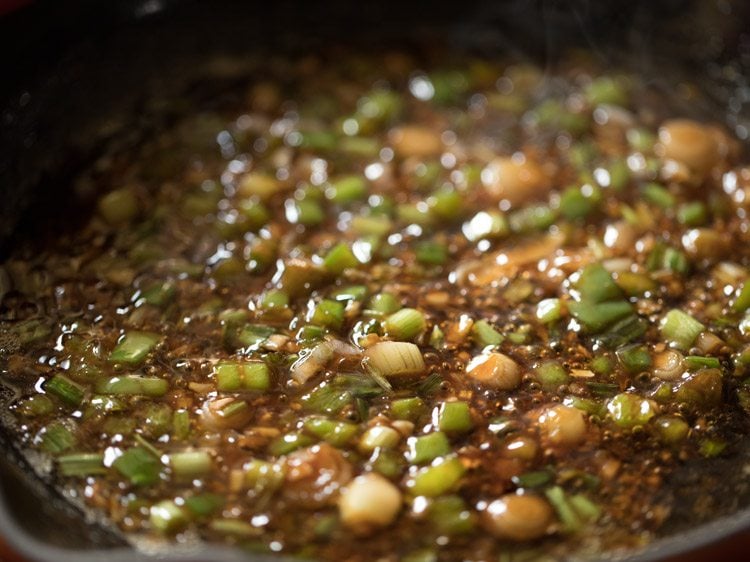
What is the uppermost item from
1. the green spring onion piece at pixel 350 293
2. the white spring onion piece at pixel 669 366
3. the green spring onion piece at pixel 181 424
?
the green spring onion piece at pixel 181 424

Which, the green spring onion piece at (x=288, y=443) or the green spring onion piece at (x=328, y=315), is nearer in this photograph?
the green spring onion piece at (x=288, y=443)

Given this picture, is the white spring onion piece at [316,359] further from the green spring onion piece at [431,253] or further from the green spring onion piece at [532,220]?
the green spring onion piece at [532,220]

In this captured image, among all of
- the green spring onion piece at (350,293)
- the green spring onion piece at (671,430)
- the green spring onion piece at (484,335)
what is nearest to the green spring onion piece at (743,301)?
the green spring onion piece at (671,430)

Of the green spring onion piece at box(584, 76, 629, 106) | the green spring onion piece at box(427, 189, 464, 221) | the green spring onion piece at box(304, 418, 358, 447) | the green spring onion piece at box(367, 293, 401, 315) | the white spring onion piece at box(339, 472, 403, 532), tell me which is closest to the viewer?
the white spring onion piece at box(339, 472, 403, 532)

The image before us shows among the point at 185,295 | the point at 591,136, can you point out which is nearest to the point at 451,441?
the point at 185,295

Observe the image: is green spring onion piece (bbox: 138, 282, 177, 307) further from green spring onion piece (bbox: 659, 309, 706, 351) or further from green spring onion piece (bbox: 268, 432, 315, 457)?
green spring onion piece (bbox: 659, 309, 706, 351)

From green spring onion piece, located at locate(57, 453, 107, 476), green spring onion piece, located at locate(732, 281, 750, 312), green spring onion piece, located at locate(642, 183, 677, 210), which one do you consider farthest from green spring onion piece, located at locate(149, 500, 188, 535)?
green spring onion piece, located at locate(642, 183, 677, 210)

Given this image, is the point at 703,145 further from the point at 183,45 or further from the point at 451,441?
the point at 183,45
